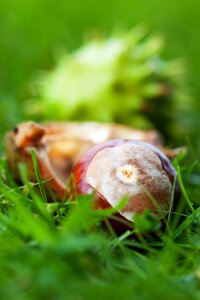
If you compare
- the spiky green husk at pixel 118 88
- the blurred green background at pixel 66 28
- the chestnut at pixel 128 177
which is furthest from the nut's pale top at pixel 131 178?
the blurred green background at pixel 66 28

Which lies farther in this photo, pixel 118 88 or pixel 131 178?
pixel 118 88

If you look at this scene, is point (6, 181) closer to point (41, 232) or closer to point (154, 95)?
point (41, 232)

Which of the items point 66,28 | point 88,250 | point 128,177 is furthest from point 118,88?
point 66,28

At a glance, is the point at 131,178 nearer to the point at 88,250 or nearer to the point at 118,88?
the point at 88,250

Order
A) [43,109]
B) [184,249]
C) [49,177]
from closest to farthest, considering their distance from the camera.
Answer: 1. [184,249]
2. [49,177]
3. [43,109]

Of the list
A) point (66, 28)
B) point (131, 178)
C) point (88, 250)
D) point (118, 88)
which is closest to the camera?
point (88, 250)

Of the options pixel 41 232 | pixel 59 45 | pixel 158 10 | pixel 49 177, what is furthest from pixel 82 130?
pixel 158 10

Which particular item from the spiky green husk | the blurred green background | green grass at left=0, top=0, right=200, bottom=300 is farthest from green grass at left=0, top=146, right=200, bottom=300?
the blurred green background

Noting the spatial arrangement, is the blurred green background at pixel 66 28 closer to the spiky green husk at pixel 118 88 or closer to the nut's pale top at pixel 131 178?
the spiky green husk at pixel 118 88
